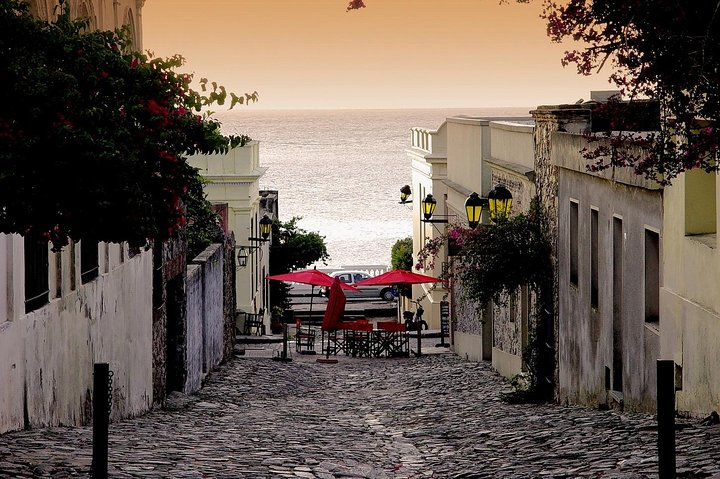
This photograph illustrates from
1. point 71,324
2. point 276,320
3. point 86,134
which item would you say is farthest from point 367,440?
point 276,320

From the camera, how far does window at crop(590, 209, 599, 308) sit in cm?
1600

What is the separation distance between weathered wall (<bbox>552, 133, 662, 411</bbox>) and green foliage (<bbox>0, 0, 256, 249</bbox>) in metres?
5.96

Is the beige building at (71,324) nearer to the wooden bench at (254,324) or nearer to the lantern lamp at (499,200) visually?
Answer: the lantern lamp at (499,200)

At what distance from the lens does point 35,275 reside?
12469 millimetres

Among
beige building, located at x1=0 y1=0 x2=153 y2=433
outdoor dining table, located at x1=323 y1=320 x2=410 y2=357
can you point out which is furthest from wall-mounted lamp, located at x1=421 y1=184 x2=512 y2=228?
outdoor dining table, located at x1=323 y1=320 x2=410 y2=357

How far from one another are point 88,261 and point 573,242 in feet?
21.1

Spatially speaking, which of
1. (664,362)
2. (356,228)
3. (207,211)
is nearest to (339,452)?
(664,362)

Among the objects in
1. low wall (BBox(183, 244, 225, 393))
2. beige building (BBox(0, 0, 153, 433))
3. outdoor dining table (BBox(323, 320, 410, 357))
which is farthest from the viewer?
outdoor dining table (BBox(323, 320, 410, 357))

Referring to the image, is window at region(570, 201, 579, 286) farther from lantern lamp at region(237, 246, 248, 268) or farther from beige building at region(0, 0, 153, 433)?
lantern lamp at region(237, 246, 248, 268)

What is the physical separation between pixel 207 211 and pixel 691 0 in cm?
2125

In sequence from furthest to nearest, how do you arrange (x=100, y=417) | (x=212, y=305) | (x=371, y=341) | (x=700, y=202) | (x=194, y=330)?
(x=371, y=341) < (x=212, y=305) < (x=194, y=330) < (x=700, y=202) < (x=100, y=417)

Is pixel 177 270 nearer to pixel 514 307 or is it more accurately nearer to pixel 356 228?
pixel 514 307

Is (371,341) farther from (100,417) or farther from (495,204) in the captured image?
(100,417)

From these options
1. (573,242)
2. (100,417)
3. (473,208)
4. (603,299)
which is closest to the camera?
(100,417)
